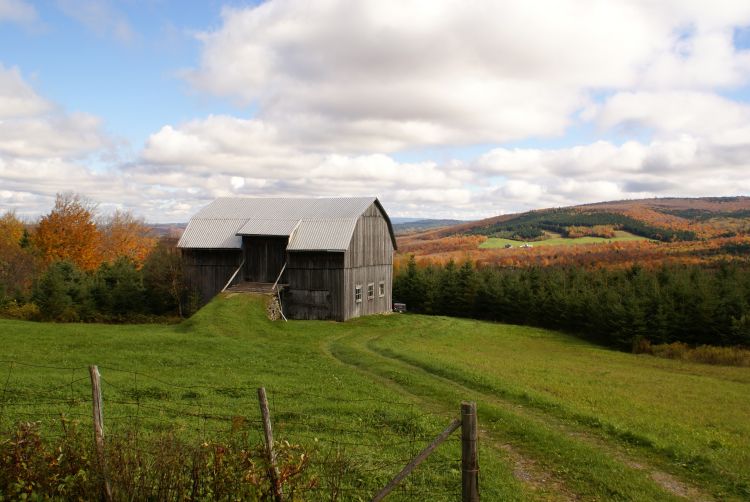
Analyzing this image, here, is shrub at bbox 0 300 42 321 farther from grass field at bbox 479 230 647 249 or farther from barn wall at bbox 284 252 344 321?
grass field at bbox 479 230 647 249

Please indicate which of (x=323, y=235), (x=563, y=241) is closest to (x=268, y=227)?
(x=323, y=235)

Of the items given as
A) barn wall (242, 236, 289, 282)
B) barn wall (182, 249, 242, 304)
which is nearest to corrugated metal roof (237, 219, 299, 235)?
barn wall (242, 236, 289, 282)

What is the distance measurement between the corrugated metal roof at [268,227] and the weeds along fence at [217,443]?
855 inches

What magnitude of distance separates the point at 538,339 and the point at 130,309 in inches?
1276

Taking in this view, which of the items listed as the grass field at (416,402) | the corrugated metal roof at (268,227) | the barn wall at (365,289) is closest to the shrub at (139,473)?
the grass field at (416,402)

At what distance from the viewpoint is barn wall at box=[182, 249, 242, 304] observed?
4241cm

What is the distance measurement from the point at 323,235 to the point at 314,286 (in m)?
3.81

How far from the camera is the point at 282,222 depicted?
41875 millimetres

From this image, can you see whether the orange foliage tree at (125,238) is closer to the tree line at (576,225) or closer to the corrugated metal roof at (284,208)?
the corrugated metal roof at (284,208)

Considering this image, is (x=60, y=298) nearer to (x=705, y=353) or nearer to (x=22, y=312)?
(x=22, y=312)

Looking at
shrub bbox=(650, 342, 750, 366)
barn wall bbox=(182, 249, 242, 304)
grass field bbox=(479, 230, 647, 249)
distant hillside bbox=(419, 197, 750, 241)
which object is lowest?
shrub bbox=(650, 342, 750, 366)

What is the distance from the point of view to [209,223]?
44.3 meters

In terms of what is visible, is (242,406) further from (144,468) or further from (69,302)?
(69,302)

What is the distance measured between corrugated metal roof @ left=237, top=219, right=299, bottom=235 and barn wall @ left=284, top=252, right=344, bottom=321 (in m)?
2.00
